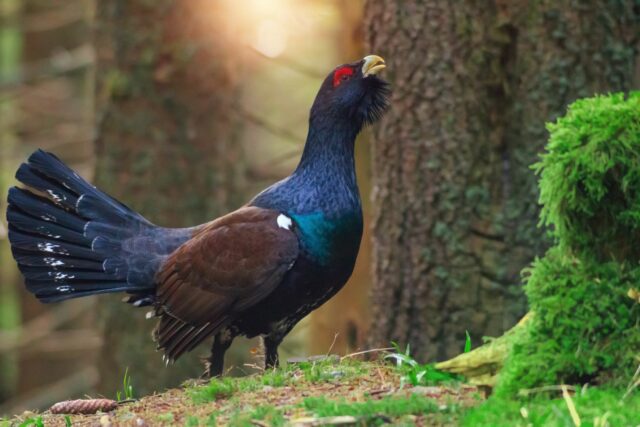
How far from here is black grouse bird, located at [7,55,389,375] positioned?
5.37 m

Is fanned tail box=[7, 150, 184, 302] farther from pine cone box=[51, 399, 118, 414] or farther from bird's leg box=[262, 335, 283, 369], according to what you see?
pine cone box=[51, 399, 118, 414]

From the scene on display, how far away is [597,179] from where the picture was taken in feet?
11.8

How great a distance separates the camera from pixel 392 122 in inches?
268

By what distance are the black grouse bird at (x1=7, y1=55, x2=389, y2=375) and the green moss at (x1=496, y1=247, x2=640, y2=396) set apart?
69.8 inches

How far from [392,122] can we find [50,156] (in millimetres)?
2332

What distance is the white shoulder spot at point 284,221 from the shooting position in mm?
5418

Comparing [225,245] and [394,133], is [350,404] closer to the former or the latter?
[225,245]

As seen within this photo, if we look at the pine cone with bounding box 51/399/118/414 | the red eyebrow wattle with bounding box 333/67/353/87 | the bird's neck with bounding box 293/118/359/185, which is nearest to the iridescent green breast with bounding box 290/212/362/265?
the bird's neck with bounding box 293/118/359/185

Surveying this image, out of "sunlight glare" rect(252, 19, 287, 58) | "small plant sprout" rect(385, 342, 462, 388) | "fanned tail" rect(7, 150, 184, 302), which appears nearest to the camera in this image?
"small plant sprout" rect(385, 342, 462, 388)

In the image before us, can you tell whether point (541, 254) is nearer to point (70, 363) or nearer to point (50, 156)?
point (50, 156)

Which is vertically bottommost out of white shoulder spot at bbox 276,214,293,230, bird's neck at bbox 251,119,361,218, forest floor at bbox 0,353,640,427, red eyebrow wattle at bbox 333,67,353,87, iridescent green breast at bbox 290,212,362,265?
forest floor at bbox 0,353,640,427

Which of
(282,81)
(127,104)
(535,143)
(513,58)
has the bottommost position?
(535,143)

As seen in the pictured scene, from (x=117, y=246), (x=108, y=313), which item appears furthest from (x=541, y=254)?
(x=108, y=313)

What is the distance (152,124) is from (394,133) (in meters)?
2.45
